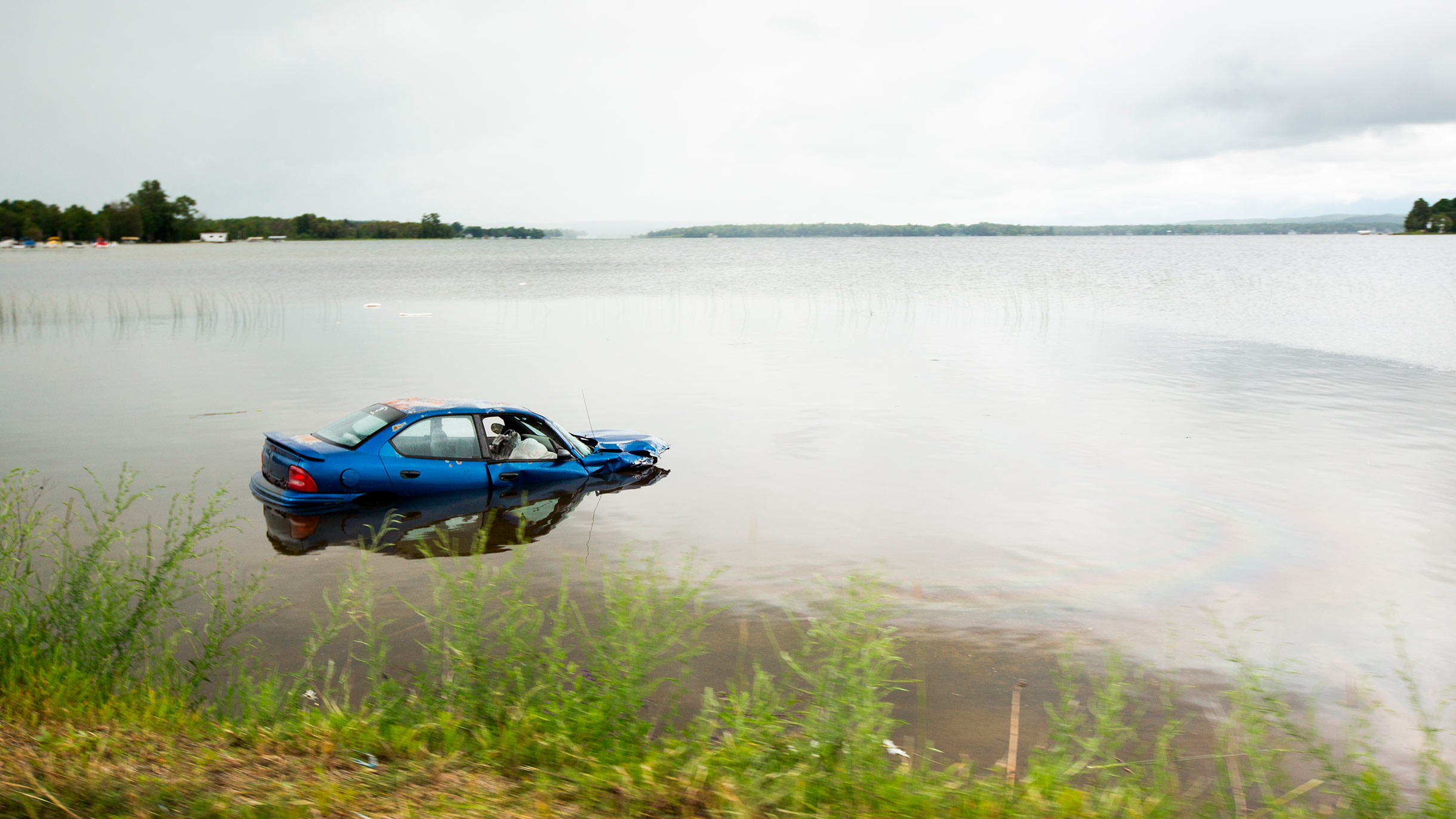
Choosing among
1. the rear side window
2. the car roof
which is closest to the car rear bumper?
the rear side window

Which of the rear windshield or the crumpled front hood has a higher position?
the rear windshield

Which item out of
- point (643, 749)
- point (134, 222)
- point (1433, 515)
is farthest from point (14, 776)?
point (134, 222)

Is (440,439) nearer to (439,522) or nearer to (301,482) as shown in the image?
(439,522)

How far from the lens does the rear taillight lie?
33.9 feet

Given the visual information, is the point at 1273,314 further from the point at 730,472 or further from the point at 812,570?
the point at 812,570

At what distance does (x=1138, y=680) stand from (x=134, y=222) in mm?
193083

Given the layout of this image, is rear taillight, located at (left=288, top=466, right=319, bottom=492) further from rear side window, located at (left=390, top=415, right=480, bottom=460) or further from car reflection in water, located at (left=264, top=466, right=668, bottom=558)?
rear side window, located at (left=390, top=415, right=480, bottom=460)

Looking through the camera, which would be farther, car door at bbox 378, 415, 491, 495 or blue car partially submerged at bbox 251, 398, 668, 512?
car door at bbox 378, 415, 491, 495

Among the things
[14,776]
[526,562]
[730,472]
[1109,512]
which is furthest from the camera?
[730,472]

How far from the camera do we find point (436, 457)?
11234mm

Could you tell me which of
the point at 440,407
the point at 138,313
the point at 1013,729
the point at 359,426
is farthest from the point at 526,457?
the point at 138,313

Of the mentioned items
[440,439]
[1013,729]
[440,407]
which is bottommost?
[1013,729]

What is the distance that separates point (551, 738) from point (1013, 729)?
3250mm

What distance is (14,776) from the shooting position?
3.95 meters
